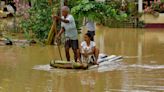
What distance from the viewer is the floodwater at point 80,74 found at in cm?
952

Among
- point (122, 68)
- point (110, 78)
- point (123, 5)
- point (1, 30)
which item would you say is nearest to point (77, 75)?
point (110, 78)

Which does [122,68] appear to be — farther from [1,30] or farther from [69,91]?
[1,30]

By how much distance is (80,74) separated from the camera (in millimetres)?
11055

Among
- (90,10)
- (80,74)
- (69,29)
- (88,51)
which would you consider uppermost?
(90,10)

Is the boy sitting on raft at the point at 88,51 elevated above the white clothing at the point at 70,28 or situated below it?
below

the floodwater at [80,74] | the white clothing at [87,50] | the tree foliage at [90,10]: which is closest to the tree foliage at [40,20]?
the floodwater at [80,74]

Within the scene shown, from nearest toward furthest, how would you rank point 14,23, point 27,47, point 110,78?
point 110,78 → point 27,47 → point 14,23

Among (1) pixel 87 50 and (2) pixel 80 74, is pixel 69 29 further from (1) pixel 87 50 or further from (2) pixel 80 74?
(2) pixel 80 74

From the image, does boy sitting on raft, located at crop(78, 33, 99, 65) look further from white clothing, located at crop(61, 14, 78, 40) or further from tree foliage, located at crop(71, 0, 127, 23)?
tree foliage, located at crop(71, 0, 127, 23)

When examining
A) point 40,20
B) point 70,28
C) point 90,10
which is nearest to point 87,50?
point 70,28

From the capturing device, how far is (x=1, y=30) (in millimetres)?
20125

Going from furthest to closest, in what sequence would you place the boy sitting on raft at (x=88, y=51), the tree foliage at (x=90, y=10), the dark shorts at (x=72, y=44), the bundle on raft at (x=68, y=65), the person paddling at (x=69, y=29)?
the tree foliage at (x=90, y=10), the dark shorts at (x=72, y=44), the person paddling at (x=69, y=29), the boy sitting on raft at (x=88, y=51), the bundle on raft at (x=68, y=65)

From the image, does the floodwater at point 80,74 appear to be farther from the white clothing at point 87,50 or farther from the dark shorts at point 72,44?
the dark shorts at point 72,44

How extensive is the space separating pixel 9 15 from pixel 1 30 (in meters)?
13.2
